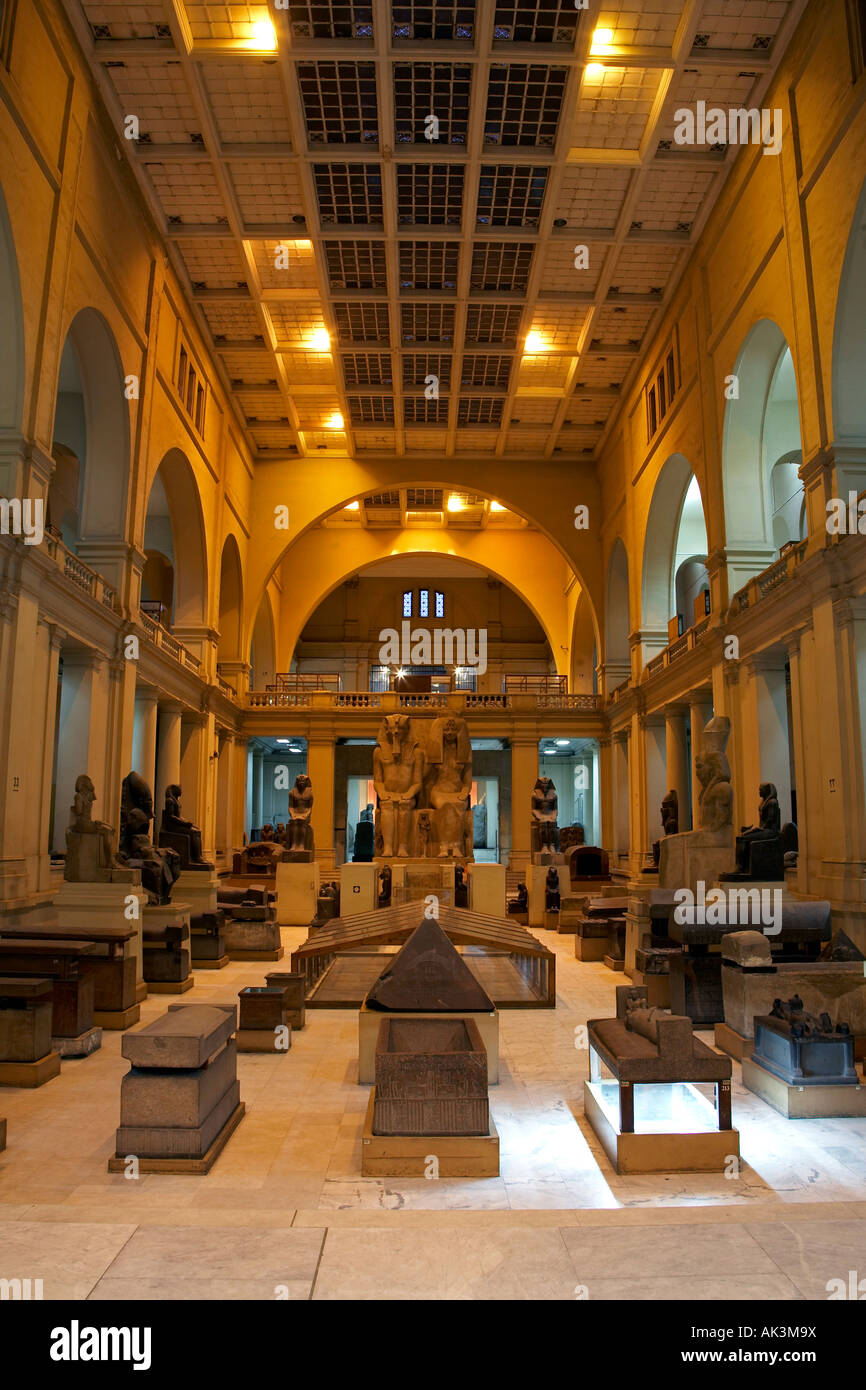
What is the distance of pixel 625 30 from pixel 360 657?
2571cm

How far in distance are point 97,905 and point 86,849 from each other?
632mm

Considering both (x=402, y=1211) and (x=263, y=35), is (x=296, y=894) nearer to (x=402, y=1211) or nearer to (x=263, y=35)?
(x=402, y=1211)

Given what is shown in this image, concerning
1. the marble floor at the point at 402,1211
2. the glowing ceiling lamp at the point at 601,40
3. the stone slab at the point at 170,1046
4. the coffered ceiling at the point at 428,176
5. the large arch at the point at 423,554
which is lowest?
the marble floor at the point at 402,1211

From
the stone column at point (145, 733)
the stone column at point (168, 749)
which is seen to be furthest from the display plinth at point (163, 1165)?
the stone column at point (168, 749)

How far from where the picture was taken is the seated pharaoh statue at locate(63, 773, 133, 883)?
9.87 meters

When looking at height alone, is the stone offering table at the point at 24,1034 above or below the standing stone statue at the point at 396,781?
Result: below

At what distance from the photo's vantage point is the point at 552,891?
18203mm

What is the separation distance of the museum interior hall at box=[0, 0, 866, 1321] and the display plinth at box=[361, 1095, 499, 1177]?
0.07 feet

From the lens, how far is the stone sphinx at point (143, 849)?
1084 cm

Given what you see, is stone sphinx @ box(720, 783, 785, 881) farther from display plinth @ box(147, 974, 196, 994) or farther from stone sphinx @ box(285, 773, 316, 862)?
stone sphinx @ box(285, 773, 316, 862)

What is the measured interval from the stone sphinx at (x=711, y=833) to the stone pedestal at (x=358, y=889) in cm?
588

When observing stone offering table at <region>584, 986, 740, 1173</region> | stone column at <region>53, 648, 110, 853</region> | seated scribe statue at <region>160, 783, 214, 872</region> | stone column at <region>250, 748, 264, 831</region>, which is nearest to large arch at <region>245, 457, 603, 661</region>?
stone column at <region>250, 748, 264, 831</region>

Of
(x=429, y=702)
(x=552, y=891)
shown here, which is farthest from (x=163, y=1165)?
(x=429, y=702)

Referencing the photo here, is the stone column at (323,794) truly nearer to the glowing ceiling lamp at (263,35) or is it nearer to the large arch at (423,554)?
the large arch at (423,554)
